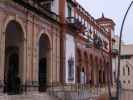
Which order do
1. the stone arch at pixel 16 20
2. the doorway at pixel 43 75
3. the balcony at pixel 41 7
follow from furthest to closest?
the doorway at pixel 43 75 → the balcony at pixel 41 7 → the stone arch at pixel 16 20

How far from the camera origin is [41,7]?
38.6 meters

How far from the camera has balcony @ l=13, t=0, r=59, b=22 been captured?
3516 cm

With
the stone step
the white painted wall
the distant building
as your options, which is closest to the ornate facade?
the white painted wall

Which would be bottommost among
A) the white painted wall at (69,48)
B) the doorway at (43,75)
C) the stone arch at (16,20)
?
the doorway at (43,75)

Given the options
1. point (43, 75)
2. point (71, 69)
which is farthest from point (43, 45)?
point (71, 69)

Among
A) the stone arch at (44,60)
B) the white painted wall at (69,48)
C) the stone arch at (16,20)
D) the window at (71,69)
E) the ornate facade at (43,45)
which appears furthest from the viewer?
the window at (71,69)

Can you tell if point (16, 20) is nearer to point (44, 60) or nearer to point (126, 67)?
point (44, 60)

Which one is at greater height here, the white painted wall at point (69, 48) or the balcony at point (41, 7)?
the balcony at point (41, 7)

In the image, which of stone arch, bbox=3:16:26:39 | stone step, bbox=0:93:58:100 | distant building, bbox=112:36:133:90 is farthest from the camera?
distant building, bbox=112:36:133:90

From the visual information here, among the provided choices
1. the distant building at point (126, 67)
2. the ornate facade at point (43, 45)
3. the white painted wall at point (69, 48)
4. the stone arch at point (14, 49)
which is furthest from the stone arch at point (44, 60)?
the distant building at point (126, 67)

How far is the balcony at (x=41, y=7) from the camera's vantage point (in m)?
35.2

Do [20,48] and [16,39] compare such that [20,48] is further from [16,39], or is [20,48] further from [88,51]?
[88,51]

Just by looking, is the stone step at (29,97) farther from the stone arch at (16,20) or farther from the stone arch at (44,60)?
the stone arch at (16,20)

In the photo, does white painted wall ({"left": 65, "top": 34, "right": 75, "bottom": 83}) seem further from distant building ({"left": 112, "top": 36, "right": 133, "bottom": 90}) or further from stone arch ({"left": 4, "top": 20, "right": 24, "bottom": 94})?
distant building ({"left": 112, "top": 36, "right": 133, "bottom": 90})
